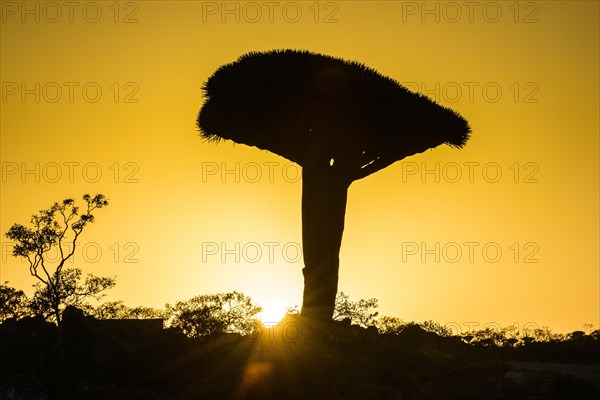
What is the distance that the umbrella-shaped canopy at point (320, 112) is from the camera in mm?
24500

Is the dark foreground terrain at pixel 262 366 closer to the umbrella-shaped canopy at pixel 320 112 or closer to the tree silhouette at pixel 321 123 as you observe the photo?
the tree silhouette at pixel 321 123

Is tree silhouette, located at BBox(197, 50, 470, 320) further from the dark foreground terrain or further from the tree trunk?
the dark foreground terrain

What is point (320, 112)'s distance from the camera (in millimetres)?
24516

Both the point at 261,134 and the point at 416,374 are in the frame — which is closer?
the point at 416,374

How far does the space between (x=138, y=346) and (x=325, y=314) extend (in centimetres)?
552

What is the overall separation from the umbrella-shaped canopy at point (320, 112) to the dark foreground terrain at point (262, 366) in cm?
493

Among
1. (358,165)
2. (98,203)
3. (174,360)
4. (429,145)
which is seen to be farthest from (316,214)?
(98,203)

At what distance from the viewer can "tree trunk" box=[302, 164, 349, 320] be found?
25.0 m

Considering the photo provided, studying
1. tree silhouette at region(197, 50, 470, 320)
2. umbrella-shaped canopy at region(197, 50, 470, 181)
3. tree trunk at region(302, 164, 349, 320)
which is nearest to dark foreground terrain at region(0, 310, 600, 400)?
tree trunk at region(302, 164, 349, 320)

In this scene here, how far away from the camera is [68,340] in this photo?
20.8 meters

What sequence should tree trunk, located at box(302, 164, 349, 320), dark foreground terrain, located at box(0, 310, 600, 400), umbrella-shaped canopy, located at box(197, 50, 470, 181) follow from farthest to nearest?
tree trunk, located at box(302, 164, 349, 320)
umbrella-shaped canopy, located at box(197, 50, 470, 181)
dark foreground terrain, located at box(0, 310, 600, 400)

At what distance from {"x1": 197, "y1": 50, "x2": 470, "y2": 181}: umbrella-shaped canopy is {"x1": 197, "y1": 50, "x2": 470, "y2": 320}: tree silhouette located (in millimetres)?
27

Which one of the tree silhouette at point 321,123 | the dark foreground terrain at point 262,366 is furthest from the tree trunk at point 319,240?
the dark foreground terrain at point 262,366

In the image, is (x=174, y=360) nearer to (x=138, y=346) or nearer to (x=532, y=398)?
Result: (x=138, y=346)
